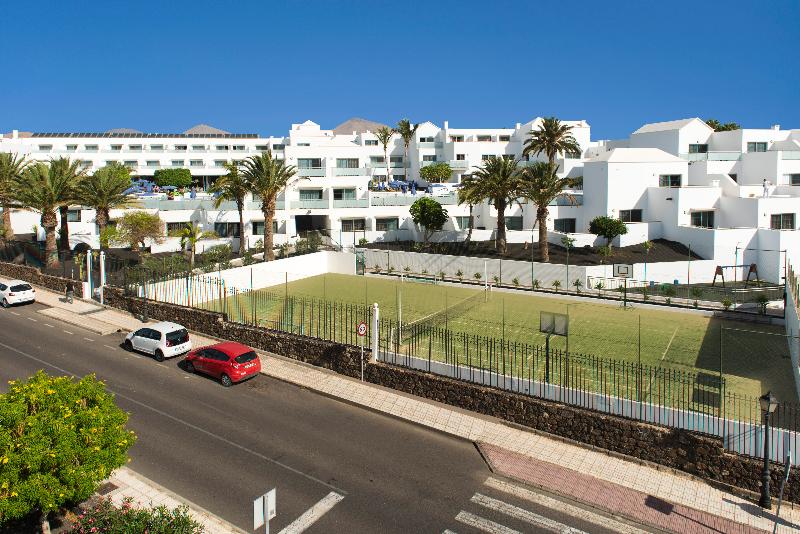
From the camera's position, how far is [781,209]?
150 ft

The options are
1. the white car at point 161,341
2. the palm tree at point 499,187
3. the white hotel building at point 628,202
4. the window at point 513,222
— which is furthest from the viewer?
the window at point 513,222

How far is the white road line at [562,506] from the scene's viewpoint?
1355 centimetres

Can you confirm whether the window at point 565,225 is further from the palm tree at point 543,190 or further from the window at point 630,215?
the palm tree at point 543,190

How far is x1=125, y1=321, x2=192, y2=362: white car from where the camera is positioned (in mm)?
24891

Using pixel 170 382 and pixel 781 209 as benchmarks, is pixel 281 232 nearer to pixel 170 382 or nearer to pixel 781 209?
pixel 170 382

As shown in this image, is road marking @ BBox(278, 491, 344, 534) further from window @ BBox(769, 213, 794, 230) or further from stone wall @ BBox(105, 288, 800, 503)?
window @ BBox(769, 213, 794, 230)

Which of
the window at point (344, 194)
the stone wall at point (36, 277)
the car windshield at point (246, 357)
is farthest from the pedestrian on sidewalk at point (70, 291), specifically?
the window at point (344, 194)

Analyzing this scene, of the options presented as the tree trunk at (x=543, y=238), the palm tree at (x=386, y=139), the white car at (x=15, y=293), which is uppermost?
the palm tree at (x=386, y=139)

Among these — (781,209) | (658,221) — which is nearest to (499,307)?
(658,221)

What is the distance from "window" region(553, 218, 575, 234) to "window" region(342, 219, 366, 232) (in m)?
17.5

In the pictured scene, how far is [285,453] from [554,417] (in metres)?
8.02

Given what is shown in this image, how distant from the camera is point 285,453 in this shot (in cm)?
1664

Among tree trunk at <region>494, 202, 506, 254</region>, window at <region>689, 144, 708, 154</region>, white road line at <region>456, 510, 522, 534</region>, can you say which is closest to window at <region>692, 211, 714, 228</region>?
tree trunk at <region>494, 202, 506, 254</region>

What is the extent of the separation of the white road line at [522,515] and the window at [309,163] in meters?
47.6
